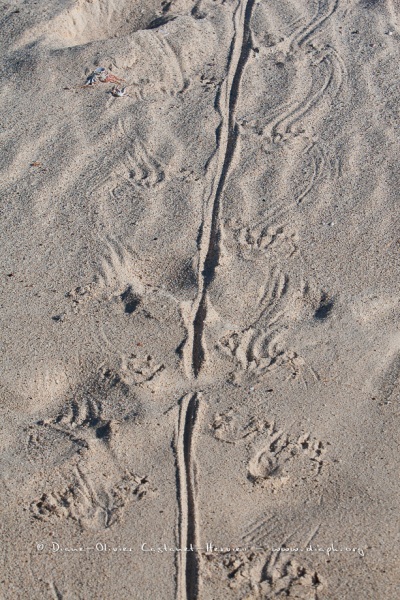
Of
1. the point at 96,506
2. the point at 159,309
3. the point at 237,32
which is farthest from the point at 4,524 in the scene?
the point at 237,32

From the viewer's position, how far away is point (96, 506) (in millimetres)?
2727

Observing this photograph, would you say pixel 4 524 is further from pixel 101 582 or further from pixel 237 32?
pixel 237 32

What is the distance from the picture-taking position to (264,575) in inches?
100

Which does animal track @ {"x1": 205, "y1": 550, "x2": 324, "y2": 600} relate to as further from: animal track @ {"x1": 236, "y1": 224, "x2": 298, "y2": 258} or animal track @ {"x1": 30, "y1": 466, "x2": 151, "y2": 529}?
animal track @ {"x1": 236, "y1": 224, "x2": 298, "y2": 258}

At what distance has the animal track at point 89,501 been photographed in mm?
2695

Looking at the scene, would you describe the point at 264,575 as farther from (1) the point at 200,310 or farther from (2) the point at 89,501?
(1) the point at 200,310

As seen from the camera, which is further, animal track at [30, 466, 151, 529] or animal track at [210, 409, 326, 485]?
animal track at [210, 409, 326, 485]

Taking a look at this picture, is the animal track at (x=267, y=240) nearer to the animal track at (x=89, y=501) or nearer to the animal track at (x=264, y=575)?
the animal track at (x=89, y=501)

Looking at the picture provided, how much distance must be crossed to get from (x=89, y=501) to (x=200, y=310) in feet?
3.57

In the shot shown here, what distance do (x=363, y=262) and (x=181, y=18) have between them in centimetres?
278

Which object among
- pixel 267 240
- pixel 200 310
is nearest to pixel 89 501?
pixel 200 310

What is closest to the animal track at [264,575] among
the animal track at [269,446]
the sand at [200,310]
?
the sand at [200,310]

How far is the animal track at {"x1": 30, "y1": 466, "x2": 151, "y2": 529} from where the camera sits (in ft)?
8.84

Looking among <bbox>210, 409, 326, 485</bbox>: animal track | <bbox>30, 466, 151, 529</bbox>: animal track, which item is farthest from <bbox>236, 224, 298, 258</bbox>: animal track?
<bbox>30, 466, 151, 529</bbox>: animal track
